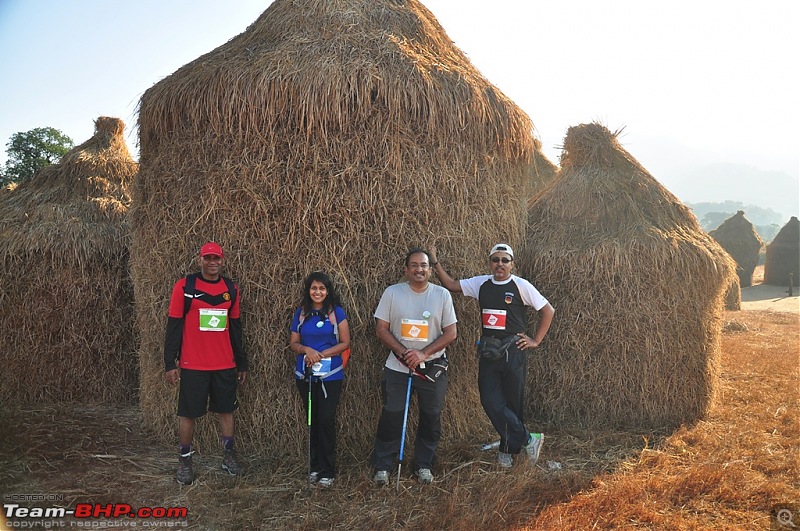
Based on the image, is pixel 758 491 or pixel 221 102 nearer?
pixel 758 491

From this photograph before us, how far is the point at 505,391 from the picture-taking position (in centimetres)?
397

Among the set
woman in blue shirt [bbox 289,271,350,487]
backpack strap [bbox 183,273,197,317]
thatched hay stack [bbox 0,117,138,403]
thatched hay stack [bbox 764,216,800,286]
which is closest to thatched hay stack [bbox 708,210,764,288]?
thatched hay stack [bbox 764,216,800,286]

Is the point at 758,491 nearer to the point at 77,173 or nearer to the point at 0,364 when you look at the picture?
the point at 0,364

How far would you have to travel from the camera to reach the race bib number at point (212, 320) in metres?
3.56

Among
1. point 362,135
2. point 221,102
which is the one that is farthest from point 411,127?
point 221,102

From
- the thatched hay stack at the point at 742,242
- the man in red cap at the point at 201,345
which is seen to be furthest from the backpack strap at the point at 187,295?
the thatched hay stack at the point at 742,242

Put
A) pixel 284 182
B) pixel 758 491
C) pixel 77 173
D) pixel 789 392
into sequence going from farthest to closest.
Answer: pixel 77 173
pixel 789 392
pixel 284 182
pixel 758 491

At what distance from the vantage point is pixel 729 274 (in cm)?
517

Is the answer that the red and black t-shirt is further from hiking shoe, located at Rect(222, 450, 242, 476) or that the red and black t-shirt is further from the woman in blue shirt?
hiking shoe, located at Rect(222, 450, 242, 476)

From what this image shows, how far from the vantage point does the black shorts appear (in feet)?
11.7

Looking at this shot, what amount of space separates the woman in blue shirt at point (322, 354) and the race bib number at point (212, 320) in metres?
0.48

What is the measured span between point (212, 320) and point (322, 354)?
2.62 ft

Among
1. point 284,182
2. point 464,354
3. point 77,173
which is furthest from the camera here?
point 77,173

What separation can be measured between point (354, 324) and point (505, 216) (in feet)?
5.53
